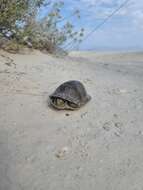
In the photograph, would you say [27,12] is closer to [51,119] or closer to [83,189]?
[51,119]

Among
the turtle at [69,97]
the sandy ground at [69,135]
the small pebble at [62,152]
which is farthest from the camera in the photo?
the turtle at [69,97]

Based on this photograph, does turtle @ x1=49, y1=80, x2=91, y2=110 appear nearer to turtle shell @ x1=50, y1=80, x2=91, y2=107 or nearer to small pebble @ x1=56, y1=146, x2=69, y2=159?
turtle shell @ x1=50, y1=80, x2=91, y2=107

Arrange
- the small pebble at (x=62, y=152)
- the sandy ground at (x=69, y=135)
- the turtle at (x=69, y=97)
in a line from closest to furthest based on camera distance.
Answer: the sandy ground at (x=69, y=135) < the small pebble at (x=62, y=152) < the turtle at (x=69, y=97)

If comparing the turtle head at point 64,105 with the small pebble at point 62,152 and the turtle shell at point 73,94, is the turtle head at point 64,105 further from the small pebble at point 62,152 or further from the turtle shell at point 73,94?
the small pebble at point 62,152

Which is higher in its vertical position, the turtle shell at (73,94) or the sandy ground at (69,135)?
the turtle shell at (73,94)

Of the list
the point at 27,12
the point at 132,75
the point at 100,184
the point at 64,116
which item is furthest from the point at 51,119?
the point at 27,12

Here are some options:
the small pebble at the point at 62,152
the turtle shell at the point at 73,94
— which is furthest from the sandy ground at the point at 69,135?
the turtle shell at the point at 73,94

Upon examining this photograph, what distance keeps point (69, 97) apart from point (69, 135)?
0.71 metres

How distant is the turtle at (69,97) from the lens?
A: 4.34 metres

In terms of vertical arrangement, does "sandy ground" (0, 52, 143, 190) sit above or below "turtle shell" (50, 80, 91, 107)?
below

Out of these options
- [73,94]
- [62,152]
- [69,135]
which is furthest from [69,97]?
[62,152]

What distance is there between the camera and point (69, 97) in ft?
14.3

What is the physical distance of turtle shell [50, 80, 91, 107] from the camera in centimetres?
435

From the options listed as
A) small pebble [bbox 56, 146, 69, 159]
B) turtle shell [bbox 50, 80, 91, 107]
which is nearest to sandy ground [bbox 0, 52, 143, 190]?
small pebble [bbox 56, 146, 69, 159]
